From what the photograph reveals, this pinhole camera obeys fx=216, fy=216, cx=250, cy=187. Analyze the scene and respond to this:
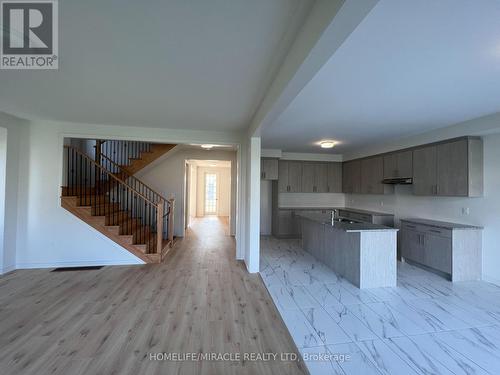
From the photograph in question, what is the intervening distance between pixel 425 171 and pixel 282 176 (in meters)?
3.40

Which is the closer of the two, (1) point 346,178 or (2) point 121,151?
(2) point 121,151

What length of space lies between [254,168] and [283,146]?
234 centimetres

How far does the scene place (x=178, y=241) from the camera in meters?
5.96

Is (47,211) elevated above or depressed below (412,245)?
above

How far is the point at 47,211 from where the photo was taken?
395cm

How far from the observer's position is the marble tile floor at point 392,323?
185 centimetres

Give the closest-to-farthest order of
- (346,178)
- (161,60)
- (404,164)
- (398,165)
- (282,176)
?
(161,60)
(404,164)
(398,165)
(282,176)
(346,178)

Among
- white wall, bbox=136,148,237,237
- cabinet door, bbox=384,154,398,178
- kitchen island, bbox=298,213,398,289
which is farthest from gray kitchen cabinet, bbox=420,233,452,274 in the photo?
white wall, bbox=136,148,237,237

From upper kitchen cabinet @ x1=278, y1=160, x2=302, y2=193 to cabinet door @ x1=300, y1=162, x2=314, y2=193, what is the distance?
98 mm

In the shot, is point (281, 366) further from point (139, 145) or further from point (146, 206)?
point (139, 145)

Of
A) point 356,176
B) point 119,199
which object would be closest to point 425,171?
point 356,176

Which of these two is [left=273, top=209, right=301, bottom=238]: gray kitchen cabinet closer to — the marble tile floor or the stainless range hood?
the stainless range hood

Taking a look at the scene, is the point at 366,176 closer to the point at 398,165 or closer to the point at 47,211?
the point at 398,165

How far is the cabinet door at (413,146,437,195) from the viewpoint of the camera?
4129 millimetres
